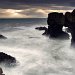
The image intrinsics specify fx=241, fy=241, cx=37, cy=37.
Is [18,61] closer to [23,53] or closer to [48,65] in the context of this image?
[48,65]

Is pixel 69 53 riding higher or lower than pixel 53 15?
lower

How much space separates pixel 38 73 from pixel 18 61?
7635mm

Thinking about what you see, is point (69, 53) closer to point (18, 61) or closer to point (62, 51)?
point (62, 51)

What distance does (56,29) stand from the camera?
275ft

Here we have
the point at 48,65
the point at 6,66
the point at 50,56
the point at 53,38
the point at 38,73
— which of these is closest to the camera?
the point at 38,73

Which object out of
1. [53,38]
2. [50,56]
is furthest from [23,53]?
[53,38]

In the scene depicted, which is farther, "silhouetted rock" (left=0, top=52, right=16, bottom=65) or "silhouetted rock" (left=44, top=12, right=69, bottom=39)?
"silhouetted rock" (left=44, top=12, right=69, bottom=39)

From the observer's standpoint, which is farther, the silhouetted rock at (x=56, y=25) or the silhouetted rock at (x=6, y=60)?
the silhouetted rock at (x=56, y=25)

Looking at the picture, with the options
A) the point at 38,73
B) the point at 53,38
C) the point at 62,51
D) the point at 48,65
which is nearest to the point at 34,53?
the point at 62,51

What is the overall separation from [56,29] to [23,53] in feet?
99.3

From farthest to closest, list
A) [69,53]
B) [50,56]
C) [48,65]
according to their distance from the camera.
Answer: [69,53] < [50,56] < [48,65]

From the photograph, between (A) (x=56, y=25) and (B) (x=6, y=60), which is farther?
(A) (x=56, y=25)

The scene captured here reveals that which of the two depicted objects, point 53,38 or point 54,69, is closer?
point 54,69

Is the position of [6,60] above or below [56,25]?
below
